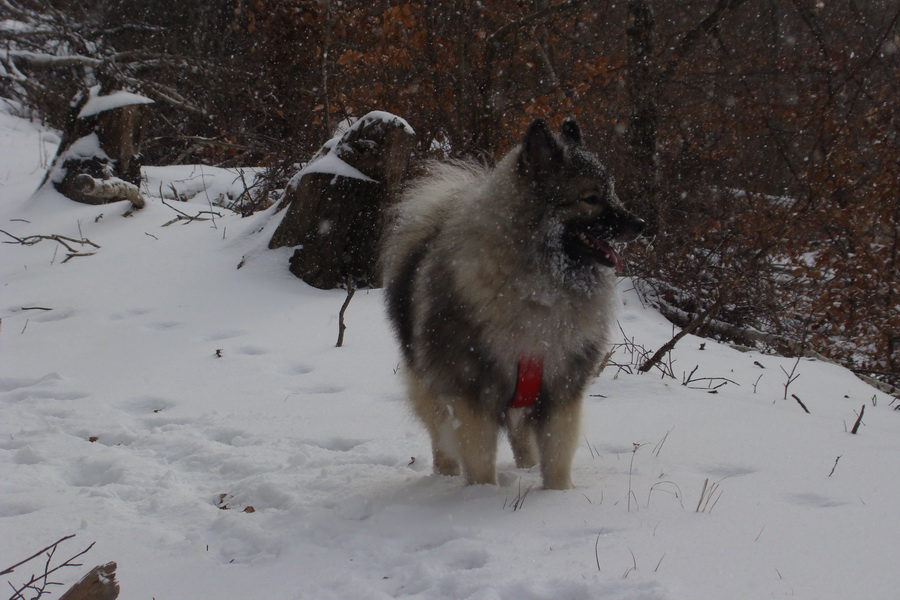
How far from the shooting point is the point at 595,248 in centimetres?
256

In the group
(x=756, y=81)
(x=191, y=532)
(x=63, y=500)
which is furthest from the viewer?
(x=756, y=81)

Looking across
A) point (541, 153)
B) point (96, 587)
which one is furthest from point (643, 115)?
point (96, 587)

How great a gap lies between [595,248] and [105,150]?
7.21 m

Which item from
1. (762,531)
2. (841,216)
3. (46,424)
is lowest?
(46,424)

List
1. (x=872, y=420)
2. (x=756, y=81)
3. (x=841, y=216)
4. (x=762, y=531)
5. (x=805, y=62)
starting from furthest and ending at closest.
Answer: (x=756, y=81), (x=805, y=62), (x=841, y=216), (x=872, y=420), (x=762, y=531)

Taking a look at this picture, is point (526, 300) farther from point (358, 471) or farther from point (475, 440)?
point (358, 471)

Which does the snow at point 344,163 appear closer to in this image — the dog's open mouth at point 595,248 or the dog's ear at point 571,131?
the dog's ear at point 571,131

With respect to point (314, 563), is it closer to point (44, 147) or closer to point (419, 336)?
point (419, 336)

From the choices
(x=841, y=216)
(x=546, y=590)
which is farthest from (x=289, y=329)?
(x=841, y=216)

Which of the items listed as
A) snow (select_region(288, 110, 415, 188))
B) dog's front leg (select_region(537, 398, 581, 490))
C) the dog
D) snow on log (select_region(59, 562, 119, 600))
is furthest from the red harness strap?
snow (select_region(288, 110, 415, 188))

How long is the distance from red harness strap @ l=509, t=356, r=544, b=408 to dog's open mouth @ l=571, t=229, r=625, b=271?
463mm

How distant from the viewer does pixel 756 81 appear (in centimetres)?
995

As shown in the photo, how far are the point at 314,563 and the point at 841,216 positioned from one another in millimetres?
5688

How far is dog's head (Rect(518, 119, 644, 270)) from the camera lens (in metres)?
2.55
